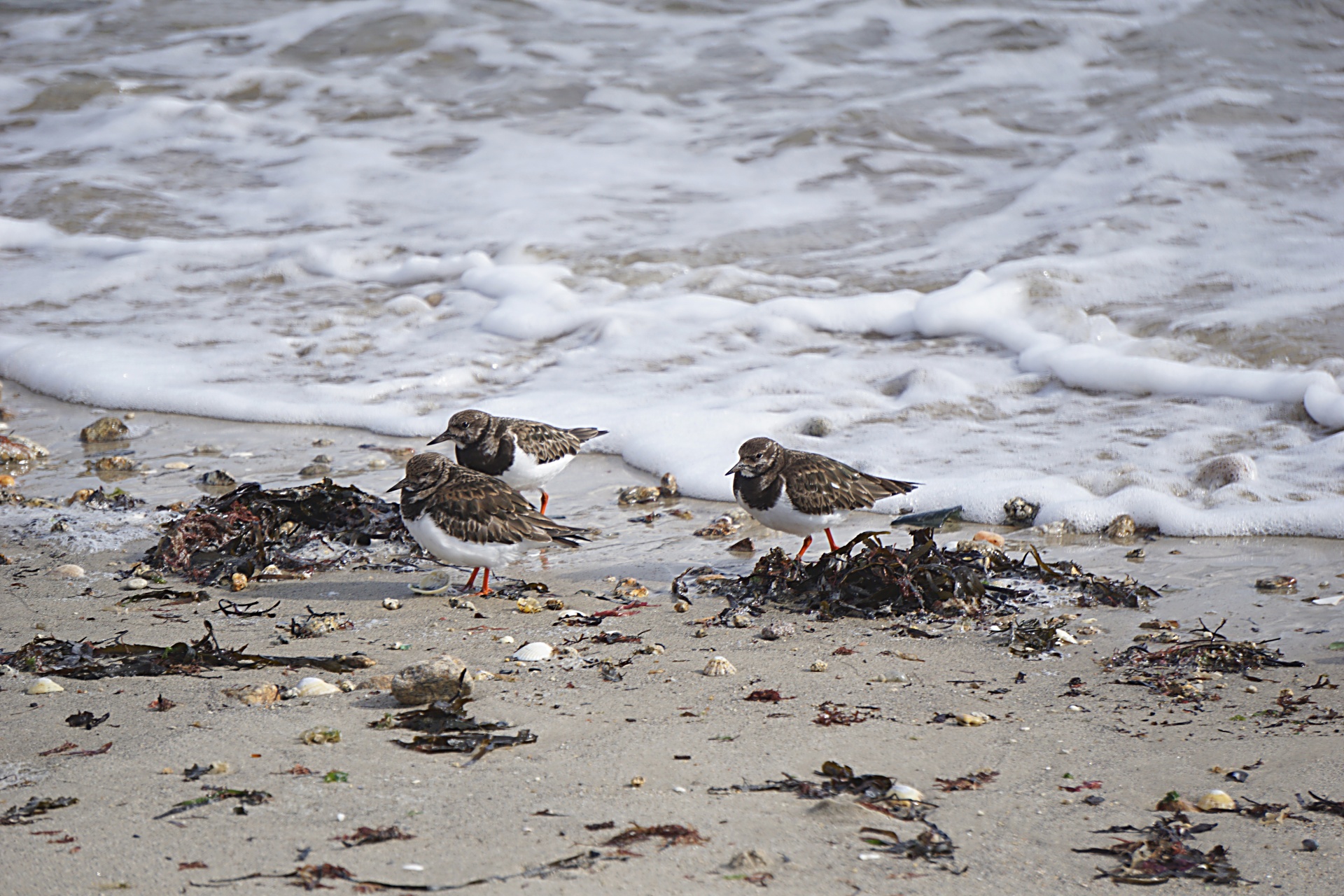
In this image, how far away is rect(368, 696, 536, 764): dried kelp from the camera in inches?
116

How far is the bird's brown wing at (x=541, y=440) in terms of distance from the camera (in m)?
5.29

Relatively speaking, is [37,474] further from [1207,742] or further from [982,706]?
[1207,742]

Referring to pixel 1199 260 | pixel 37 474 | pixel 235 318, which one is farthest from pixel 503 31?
pixel 37 474

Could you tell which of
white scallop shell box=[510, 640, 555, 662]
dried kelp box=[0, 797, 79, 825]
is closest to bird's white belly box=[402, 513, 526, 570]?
white scallop shell box=[510, 640, 555, 662]

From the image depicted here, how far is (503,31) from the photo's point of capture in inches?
634

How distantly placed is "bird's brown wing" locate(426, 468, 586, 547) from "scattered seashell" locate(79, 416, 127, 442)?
2917 mm

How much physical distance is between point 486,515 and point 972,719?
1.93 m

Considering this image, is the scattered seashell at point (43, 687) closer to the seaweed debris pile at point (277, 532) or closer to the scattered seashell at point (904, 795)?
the seaweed debris pile at point (277, 532)

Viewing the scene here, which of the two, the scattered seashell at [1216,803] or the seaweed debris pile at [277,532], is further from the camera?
the seaweed debris pile at [277,532]

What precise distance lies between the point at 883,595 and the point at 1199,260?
5879 mm

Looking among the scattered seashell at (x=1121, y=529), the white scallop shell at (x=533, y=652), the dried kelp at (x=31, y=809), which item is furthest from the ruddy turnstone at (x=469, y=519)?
the scattered seashell at (x=1121, y=529)

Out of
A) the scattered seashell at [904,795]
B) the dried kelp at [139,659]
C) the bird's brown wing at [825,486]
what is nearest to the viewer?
the scattered seashell at [904,795]

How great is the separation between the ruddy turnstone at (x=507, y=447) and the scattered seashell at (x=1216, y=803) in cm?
324

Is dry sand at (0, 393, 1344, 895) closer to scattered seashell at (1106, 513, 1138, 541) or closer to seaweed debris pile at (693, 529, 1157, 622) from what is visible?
seaweed debris pile at (693, 529, 1157, 622)
